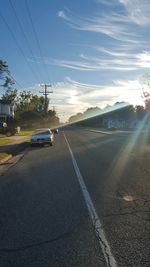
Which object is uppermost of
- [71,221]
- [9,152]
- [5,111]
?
[5,111]

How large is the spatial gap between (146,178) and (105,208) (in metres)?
4.16

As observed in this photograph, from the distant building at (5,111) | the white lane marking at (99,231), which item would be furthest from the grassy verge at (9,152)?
the distant building at (5,111)

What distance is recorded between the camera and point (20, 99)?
10575 centimetres

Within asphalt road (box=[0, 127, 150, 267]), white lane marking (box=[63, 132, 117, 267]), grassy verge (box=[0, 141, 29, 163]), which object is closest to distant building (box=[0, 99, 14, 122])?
grassy verge (box=[0, 141, 29, 163])

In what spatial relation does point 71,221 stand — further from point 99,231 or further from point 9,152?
point 9,152

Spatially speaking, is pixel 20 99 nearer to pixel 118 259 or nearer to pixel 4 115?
pixel 4 115

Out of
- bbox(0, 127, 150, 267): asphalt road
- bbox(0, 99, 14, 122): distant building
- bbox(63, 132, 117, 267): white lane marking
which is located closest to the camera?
bbox(63, 132, 117, 267): white lane marking

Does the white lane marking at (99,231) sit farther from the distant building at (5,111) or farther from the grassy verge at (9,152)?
the distant building at (5,111)

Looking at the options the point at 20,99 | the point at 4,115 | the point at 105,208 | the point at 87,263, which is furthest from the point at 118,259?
the point at 20,99

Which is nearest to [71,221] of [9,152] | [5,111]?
[9,152]

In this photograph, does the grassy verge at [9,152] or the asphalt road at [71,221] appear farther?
the grassy verge at [9,152]

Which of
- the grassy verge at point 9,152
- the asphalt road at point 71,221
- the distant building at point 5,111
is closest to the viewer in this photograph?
the asphalt road at point 71,221

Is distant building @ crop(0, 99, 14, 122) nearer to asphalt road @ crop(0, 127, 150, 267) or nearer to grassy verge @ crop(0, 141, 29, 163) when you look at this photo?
grassy verge @ crop(0, 141, 29, 163)

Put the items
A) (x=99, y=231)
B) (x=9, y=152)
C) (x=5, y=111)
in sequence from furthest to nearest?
(x=5, y=111), (x=9, y=152), (x=99, y=231)
